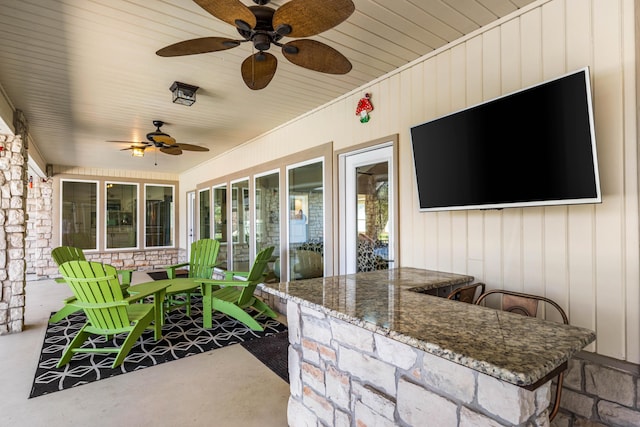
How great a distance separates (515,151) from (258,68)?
171 cm

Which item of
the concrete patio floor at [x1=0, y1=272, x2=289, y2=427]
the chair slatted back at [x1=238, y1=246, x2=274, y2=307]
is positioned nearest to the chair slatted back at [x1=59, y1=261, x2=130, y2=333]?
the concrete patio floor at [x1=0, y1=272, x2=289, y2=427]

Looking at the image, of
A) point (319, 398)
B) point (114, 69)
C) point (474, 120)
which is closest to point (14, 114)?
point (114, 69)

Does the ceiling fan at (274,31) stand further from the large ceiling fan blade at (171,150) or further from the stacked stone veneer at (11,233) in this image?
the stacked stone veneer at (11,233)

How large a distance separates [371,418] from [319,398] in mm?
411

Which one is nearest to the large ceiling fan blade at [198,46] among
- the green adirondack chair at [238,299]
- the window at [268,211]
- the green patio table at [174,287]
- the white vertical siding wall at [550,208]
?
the white vertical siding wall at [550,208]

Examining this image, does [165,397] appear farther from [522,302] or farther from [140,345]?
[522,302]

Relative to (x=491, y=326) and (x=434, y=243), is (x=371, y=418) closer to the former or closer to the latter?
(x=491, y=326)

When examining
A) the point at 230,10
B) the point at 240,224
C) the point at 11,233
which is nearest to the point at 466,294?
the point at 230,10

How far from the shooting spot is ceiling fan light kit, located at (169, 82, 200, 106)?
329cm

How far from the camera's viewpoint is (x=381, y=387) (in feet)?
5.11

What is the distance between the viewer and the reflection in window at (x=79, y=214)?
8180 millimetres

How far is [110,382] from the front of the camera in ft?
9.27

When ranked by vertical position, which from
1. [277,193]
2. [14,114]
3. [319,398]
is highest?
[14,114]

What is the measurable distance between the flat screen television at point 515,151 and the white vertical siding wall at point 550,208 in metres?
0.21
